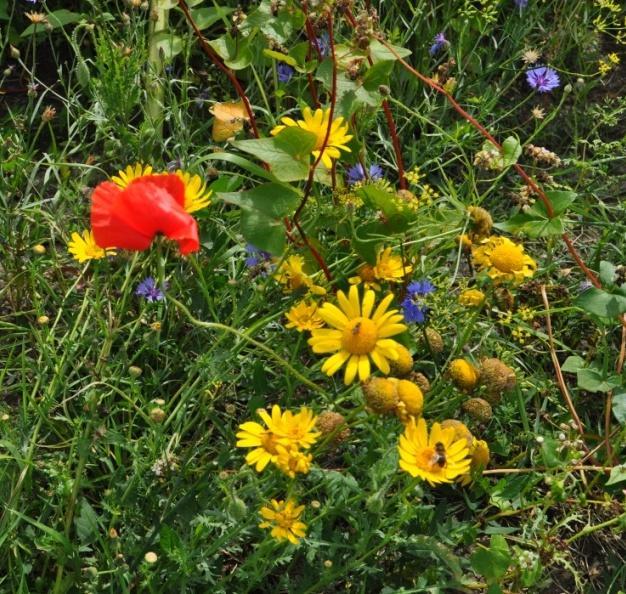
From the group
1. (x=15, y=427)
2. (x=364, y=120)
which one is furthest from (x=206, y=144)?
(x=15, y=427)

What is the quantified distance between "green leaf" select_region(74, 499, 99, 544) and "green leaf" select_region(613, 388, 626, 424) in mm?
1068

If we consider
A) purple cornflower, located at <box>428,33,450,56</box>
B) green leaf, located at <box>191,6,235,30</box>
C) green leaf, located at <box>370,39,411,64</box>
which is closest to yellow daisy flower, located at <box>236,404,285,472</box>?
green leaf, located at <box>370,39,411,64</box>

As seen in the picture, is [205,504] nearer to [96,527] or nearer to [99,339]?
[96,527]

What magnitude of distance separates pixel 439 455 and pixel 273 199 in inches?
24.1

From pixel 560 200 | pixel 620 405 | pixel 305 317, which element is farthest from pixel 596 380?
pixel 305 317

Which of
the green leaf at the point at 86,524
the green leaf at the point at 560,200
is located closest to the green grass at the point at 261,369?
the green leaf at the point at 86,524

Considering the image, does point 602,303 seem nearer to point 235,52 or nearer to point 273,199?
point 273,199

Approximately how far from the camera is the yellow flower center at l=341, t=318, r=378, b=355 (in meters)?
1.50

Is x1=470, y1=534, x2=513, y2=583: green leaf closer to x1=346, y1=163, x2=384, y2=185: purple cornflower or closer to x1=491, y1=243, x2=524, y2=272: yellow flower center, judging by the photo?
x1=491, y1=243, x2=524, y2=272: yellow flower center

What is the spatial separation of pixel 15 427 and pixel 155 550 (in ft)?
1.34

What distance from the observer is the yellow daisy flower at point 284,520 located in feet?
4.91

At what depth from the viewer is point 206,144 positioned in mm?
2566

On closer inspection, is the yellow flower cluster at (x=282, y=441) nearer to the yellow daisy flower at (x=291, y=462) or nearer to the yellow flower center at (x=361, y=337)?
the yellow daisy flower at (x=291, y=462)

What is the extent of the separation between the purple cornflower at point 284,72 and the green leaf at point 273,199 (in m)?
0.79
